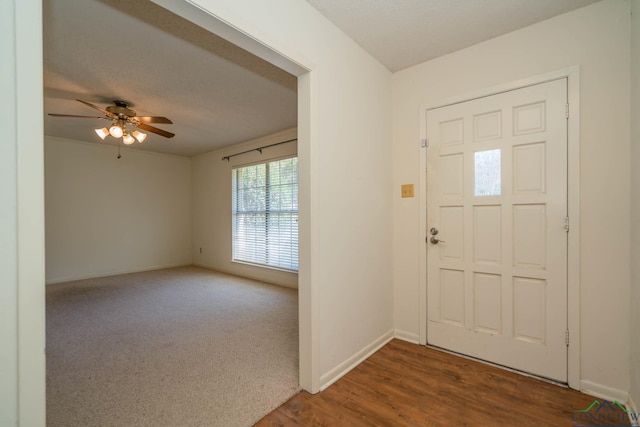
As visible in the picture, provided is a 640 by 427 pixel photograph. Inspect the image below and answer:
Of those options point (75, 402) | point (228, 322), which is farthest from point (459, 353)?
point (75, 402)

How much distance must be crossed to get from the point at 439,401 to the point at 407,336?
2.81 ft

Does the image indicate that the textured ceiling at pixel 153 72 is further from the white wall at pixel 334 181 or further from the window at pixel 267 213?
the window at pixel 267 213

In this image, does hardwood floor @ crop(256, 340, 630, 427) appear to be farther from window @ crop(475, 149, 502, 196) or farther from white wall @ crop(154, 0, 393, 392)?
window @ crop(475, 149, 502, 196)

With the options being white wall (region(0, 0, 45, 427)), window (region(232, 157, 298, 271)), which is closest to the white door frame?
white wall (region(0, 0, 45, 427))

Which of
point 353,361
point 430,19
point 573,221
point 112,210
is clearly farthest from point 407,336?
point 112,210

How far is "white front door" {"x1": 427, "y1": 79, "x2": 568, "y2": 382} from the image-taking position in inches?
77.0

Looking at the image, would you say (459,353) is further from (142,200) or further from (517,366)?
(142,200)

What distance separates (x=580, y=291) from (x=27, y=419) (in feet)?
9.38

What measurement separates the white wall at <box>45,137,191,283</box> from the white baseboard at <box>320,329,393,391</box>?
17.6 ft

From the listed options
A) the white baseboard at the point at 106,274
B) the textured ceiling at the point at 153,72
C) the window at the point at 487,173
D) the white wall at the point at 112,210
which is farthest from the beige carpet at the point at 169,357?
the textured ceiling at the point at 153,72

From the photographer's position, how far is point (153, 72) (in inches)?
103

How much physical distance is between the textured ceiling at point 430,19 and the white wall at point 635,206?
415 mm

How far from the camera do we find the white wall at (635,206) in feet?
5.18

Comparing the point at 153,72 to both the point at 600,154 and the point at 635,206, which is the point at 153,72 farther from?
the point at 635,206
